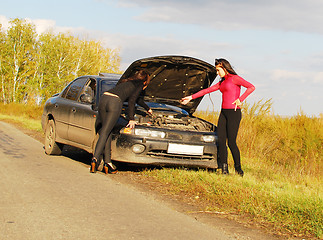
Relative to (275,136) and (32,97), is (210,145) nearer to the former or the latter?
(275,136)

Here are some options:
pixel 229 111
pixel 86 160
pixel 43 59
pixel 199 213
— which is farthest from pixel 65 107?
pixel 43 59

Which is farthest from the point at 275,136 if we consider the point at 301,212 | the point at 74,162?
the point at 301,212

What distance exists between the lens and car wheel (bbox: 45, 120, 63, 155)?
9.74 meters

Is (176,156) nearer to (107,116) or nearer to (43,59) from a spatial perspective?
(107,116)

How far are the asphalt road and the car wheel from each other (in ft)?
6.73

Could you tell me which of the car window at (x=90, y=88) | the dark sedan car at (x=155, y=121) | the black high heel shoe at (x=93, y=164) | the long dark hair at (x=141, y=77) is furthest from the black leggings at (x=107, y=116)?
the car window at (x=90, y=88)

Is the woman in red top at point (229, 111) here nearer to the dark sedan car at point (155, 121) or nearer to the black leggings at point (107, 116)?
the dark sedan car at point (155, 121)

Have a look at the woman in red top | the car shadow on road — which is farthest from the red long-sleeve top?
the car shadow on road

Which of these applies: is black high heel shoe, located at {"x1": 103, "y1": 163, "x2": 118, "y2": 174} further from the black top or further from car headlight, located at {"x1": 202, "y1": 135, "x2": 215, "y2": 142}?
car headlight, located at {"x1": 202, "y1": 135, "x2": 215, "y2": 142}

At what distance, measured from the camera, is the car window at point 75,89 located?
920 centimetres

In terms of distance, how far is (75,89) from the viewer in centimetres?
943

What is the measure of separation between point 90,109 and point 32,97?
55.8 meters

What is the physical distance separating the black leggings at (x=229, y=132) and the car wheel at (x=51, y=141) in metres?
3.82

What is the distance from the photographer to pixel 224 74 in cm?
785
